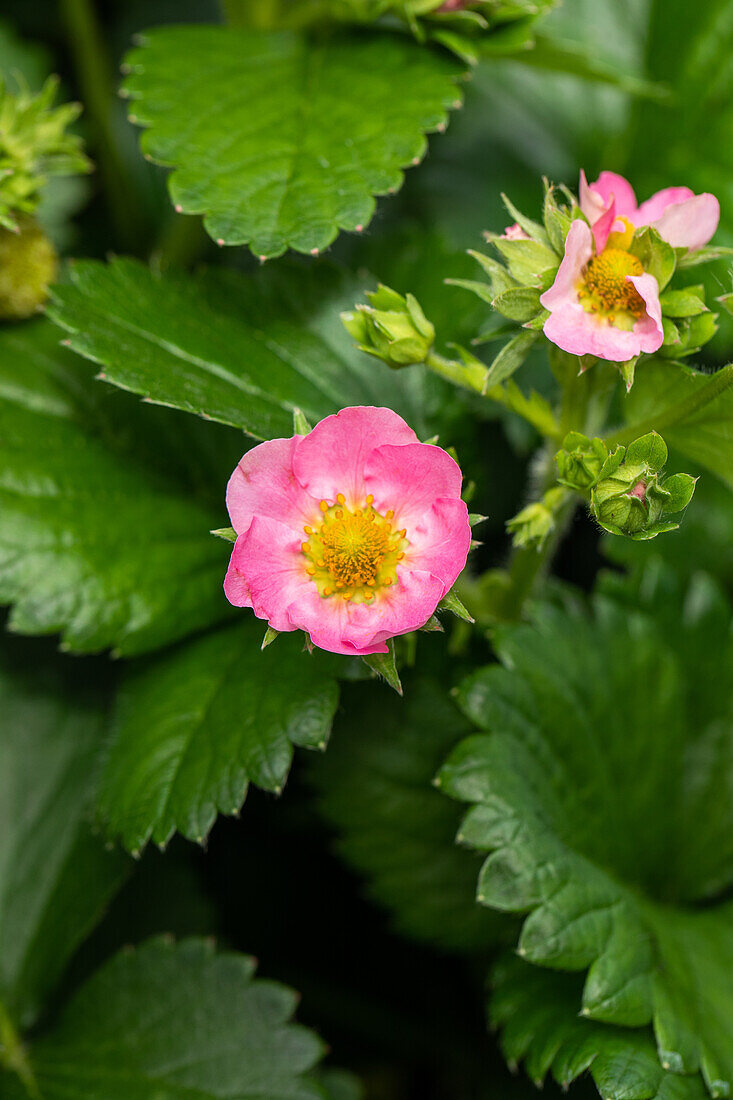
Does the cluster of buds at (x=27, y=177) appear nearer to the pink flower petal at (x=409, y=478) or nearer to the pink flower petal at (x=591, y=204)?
the pink flower petal at (x=409, y=478)

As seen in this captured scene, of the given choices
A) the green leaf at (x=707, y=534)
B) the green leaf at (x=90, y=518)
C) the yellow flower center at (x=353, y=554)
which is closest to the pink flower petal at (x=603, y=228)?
the yellow flower center at (x=353, y=554)

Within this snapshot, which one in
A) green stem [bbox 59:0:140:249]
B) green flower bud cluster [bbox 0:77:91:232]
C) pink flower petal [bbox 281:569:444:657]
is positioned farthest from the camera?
green stem [bbox 59:0:140:249]

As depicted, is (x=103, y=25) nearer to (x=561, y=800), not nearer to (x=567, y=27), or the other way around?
(x=567, y=27)

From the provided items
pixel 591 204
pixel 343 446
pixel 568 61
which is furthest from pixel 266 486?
pixel 568 61

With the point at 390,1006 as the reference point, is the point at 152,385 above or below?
above

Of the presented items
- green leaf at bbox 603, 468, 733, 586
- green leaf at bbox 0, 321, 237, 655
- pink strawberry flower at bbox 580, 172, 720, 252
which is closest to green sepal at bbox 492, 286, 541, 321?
pink strawberry flower at bbox 580, 172, 720, 252

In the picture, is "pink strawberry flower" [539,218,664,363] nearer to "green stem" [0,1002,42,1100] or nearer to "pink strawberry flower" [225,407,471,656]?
"pink strawberry flower" [225,407,471,656]

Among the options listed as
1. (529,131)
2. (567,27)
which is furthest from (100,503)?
(567,27)
